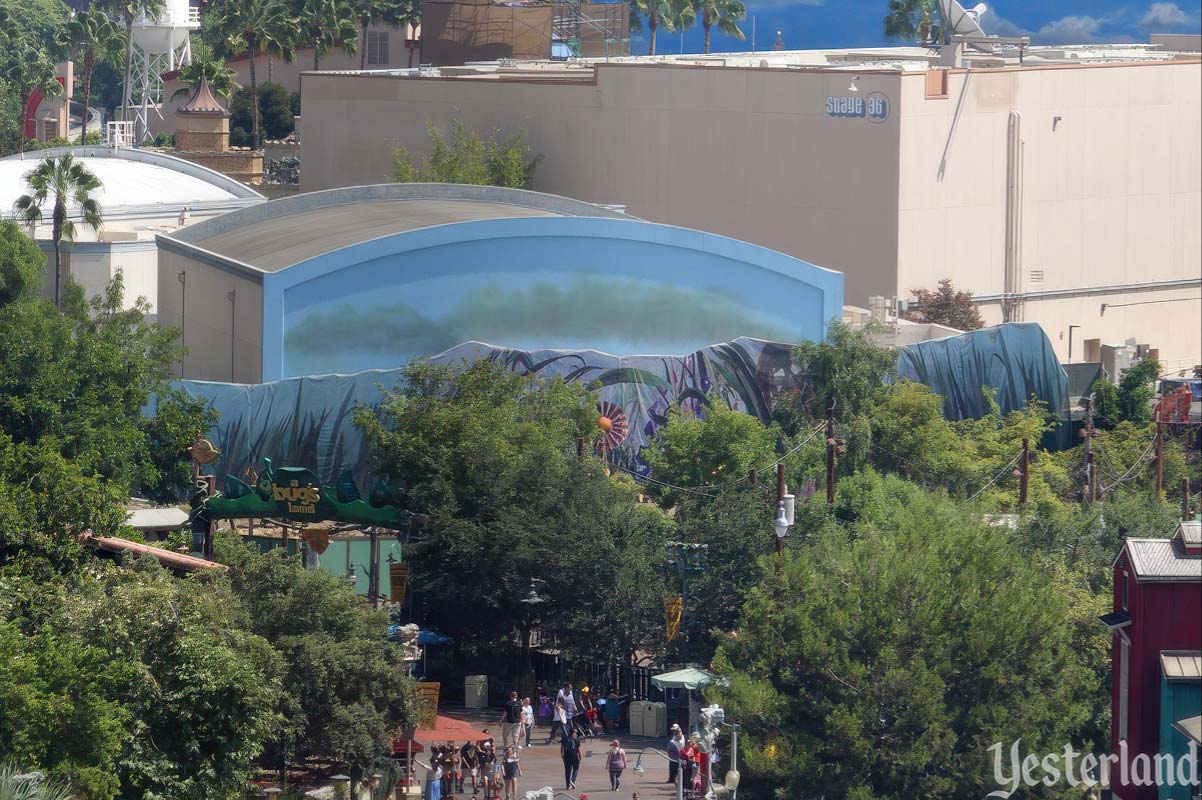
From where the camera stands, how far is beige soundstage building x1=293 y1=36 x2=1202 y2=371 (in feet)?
264

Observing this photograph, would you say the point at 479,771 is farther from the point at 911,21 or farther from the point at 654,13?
the point at 911,21

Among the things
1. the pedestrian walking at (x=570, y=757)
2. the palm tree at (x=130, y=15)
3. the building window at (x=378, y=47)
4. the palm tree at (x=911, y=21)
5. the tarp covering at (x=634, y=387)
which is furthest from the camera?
the building window at (x=378, y=47)

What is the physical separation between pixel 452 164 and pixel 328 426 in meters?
31.5

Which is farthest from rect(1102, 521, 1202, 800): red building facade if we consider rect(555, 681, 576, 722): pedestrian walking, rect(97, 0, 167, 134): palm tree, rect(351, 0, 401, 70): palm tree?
rect(97, 0, 167, 134): palm tree

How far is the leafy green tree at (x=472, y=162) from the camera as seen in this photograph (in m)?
86.6

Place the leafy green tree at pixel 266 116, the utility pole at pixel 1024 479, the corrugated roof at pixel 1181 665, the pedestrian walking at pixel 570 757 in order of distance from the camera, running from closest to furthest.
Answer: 1. the corrugated roof at pixel 1181 665
2. the pedestrian walking at pixel 570 757
3. the utility pole at pixel 1024 479
4. the leafy green tree at pixel 266 116

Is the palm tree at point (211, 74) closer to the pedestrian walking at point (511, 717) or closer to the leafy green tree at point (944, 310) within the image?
the leafy green tree at point (944, 310)

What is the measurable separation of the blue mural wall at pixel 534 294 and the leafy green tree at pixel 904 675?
71.9 feet

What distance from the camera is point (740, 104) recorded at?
82.7m

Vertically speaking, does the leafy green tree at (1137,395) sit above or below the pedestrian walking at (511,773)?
above

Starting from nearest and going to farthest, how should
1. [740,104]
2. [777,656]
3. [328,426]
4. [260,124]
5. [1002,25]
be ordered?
[777,656]
[328,426]
[740,104]
[260,124]
[1002,25]

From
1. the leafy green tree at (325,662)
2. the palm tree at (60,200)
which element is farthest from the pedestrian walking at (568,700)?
the palm tree at (60,200)

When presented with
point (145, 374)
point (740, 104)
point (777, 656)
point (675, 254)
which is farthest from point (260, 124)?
point (777, 656)

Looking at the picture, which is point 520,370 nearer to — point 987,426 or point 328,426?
point 328,426
